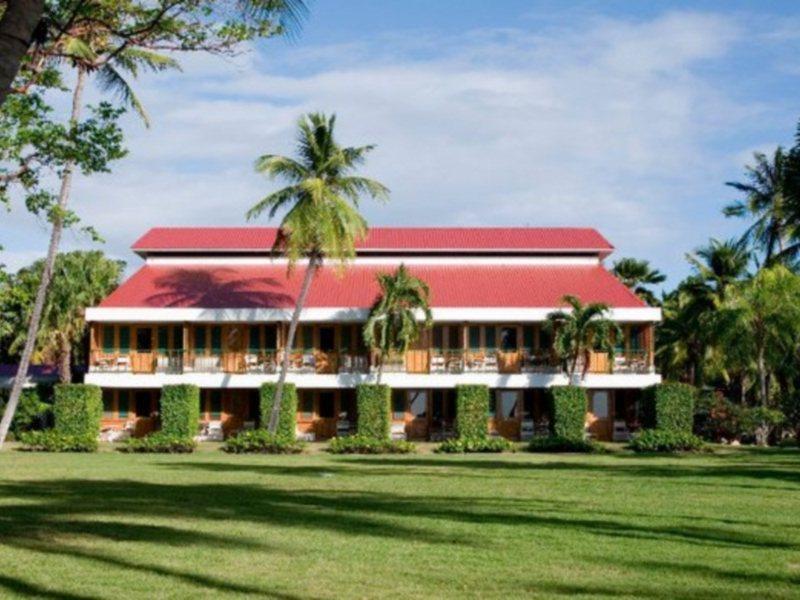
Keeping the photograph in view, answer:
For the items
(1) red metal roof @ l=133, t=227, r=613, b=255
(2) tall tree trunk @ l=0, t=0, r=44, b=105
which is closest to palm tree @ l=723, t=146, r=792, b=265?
(1) red metal roof @ l=133, t=227, r=613, b=255

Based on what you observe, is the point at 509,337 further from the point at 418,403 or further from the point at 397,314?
the point at 397,314

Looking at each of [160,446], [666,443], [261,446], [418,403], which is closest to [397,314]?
[418,403]

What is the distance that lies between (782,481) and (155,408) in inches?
1153

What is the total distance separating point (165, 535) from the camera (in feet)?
47.0

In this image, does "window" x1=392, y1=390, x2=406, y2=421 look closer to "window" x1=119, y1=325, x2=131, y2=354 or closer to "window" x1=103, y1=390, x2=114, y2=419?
"window" x1=119, y1=325, x2=131, y2=354

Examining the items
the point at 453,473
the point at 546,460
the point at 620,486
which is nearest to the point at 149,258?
the point at 546,460

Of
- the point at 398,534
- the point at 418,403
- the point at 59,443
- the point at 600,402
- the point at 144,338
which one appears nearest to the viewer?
the point at 398,534

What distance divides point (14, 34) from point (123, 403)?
40.9 metres

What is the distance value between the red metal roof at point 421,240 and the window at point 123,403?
21.6ft

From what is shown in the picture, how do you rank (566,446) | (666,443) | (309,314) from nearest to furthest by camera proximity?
1. (566,446)
2. (666,443)
3. (309,314)

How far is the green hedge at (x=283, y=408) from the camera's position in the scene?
4378 centimetres

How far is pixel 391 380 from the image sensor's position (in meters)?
46.0

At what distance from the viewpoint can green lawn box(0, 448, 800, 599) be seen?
36.3 ft

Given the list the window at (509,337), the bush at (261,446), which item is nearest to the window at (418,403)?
the window at (509,337)
